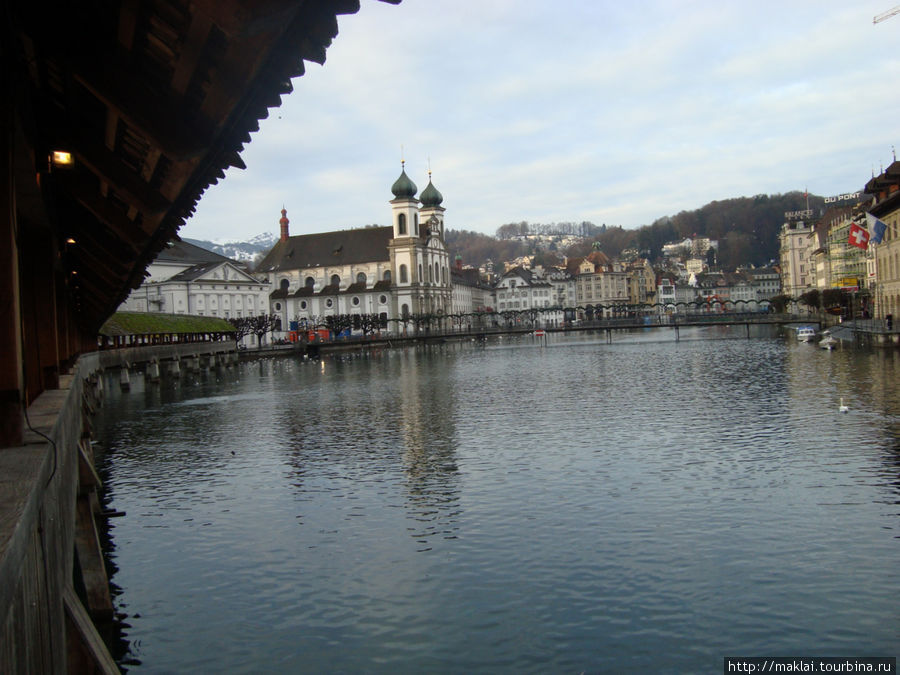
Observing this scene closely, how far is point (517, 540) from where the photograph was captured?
54.6ft

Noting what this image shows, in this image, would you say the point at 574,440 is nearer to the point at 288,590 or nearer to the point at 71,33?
the point at 288,590

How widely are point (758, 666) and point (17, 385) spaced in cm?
940

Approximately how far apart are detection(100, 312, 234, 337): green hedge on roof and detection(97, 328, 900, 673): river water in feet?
114

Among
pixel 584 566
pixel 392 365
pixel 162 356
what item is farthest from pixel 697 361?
pixel 584 566

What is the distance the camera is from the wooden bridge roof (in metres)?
6.21

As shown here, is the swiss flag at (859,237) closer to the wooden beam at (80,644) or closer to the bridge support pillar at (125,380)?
the bridge support pillar at (125,380)

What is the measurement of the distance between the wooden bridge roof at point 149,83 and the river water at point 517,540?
6.59m

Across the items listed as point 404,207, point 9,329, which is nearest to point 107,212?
point 9,329

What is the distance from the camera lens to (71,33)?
773 cm

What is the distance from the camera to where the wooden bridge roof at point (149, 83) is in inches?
245

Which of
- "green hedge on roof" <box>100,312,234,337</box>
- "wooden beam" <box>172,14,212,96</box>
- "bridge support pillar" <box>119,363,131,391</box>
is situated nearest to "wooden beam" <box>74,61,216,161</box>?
"wooden beam" <box>172,14,212,96</box>

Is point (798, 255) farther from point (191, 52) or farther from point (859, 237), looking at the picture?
point (191, 52)

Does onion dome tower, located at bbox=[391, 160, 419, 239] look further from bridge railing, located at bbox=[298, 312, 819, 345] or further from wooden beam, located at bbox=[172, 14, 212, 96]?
wooden beam, located at bbox=[172, 14, 212, 96]

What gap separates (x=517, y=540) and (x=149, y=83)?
36.5 ft
